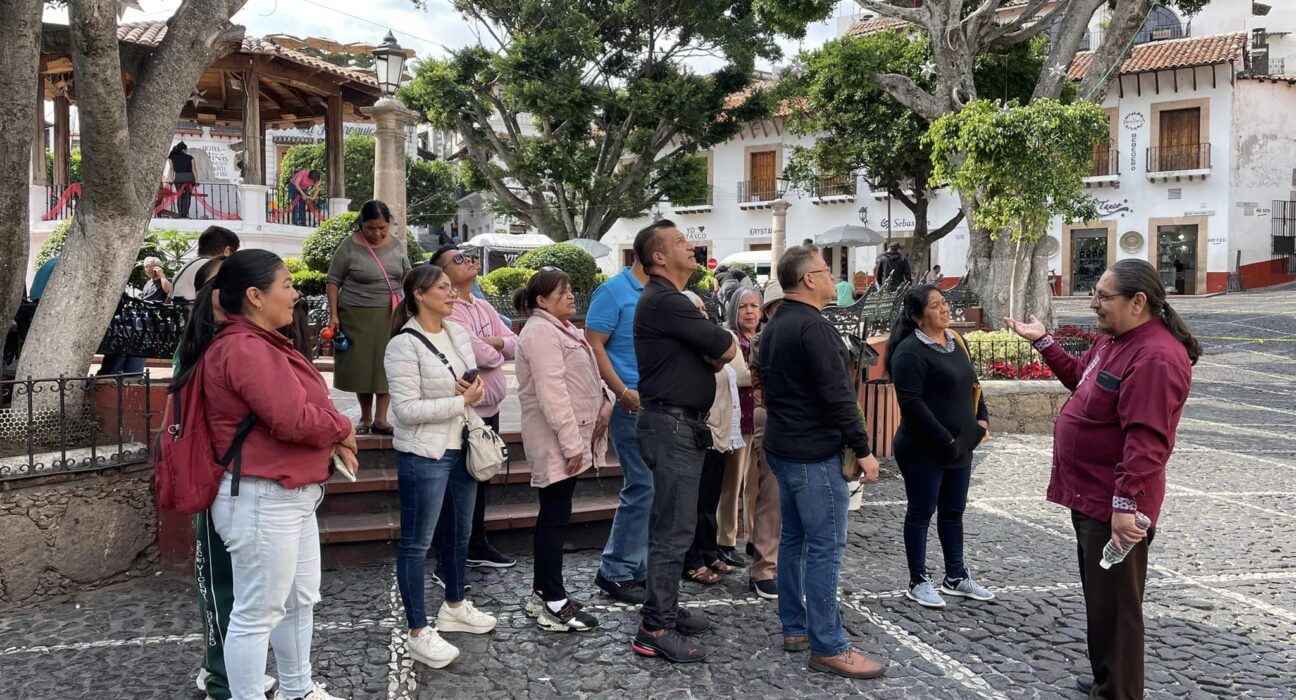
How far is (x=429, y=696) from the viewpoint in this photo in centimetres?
378

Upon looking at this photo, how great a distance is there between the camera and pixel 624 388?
4.63m

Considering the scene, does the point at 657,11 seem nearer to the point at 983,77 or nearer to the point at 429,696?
the point at 983,77

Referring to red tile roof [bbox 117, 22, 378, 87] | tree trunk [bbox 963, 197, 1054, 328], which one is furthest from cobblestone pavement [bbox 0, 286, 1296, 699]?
red tile roof [bbox 117, 22, 378, 87]

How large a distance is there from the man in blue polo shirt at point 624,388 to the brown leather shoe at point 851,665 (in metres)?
1.00

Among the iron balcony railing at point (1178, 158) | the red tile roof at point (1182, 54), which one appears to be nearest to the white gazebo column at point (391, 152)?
the red tile roof at point (1182, 54)

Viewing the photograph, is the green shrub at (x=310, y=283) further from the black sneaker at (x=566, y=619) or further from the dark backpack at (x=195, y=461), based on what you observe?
the dark backpack at (x=195, y=461)

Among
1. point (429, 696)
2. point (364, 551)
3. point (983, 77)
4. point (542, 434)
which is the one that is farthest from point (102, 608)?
point (983, 77)

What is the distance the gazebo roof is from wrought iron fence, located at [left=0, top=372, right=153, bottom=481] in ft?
36.3

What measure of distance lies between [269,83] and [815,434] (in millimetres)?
18233

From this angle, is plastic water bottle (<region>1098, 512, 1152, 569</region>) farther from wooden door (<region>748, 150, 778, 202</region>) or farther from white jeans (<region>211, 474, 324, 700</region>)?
wooden door (<region>748, 150, 778, 202</region>)

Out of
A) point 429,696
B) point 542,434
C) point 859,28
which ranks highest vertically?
point 859,28

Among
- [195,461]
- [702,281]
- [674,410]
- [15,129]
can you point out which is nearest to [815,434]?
[674,410]

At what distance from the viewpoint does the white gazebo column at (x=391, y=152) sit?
32.7 ft

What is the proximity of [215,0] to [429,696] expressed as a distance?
14.2 ft
